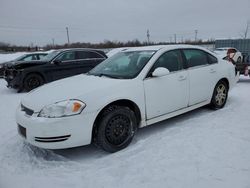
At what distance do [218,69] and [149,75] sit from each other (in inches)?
83.6

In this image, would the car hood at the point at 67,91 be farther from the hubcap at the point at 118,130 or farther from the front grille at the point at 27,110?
the hubcap at the point at 118,130

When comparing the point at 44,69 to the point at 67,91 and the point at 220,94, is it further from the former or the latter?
the point at 220,94

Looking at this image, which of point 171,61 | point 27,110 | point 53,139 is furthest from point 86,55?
point 53,139

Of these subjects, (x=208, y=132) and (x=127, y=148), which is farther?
(x=208, y=132)

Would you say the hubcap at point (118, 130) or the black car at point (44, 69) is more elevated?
the black car at point (44, 69)

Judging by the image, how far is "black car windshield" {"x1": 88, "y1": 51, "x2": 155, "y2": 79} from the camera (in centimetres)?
378

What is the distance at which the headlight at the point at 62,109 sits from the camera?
296cm

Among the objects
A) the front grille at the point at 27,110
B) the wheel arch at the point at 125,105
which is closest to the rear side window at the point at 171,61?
the wheel arch at the point at 125,105

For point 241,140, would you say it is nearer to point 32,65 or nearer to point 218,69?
point 218,69

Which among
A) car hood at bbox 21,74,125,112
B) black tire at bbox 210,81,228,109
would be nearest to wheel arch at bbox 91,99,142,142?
car hood at bbox 21,74,125,112

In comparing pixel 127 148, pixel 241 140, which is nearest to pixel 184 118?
pixel 241 140

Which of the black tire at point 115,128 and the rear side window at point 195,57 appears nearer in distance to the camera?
the black tire at point 115,128

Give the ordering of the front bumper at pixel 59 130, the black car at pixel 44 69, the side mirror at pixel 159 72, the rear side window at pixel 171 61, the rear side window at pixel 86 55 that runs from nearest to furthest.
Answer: the front bumper at pixel 59 130 → the side mirror at pixel 159 72 → the rear side window at pixel 171 61 → the black car at pixel 44 69 → the rear side window at pixel 86 55

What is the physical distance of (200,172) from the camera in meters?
2.74
